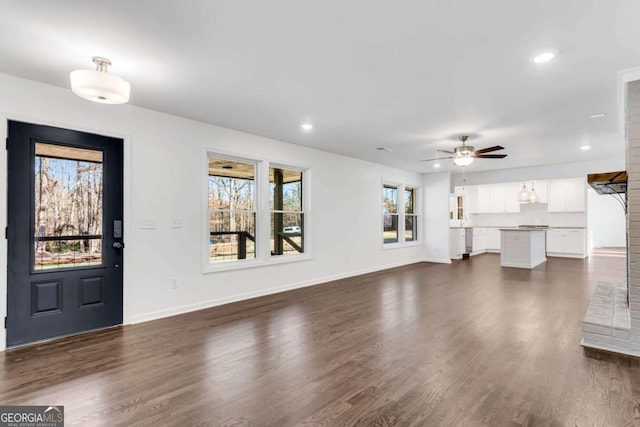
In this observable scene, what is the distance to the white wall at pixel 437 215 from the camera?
9.08m

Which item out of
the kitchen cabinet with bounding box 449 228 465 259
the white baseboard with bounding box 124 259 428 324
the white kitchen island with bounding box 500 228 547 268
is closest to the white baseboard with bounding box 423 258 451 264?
the kitchen cabinet with bounding box 449 228 465 259

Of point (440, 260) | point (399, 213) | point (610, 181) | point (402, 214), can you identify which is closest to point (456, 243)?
point (440, 260)

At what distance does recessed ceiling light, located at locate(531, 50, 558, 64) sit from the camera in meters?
2.68

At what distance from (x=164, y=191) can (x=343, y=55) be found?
2.84m

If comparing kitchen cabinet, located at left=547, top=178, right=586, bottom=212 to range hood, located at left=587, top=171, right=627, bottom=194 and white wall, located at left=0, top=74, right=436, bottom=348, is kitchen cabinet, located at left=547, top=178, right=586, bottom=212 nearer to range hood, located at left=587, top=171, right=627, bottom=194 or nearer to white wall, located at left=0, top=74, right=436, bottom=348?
range hood, located at left=587, top=171, right=627, bottom=194

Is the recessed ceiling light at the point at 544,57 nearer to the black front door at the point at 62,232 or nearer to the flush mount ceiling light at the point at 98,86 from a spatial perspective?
the flush mount ceiling light at the point at 98,86

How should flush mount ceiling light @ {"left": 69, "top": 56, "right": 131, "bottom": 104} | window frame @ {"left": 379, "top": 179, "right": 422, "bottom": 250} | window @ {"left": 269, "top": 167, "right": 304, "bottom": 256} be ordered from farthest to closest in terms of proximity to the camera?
window frame @ {"left": 379, "top": 179, "right": 422, "bottom": 250} < window @ {"left": 269, "top": 167, "right": 304, "bottom": 256} < flush mount ceiling light @ {"left": 69, "top": 56, "right": 131, "bottom": 104}

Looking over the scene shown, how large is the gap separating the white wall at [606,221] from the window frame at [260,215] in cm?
1162

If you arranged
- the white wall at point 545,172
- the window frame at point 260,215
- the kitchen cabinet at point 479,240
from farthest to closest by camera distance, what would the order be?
the kitchen cabinet at point 479,240 → the white wall at point 545,172 → the window frame at point 260,215

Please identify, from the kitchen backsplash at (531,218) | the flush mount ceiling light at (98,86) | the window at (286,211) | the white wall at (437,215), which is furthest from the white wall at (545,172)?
the flush mount ceiling light at (98,86)

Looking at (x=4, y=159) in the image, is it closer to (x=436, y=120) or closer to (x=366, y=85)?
(x=366, y=85)

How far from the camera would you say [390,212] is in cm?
855

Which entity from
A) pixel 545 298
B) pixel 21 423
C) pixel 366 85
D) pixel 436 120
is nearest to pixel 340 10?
pixel 366 85

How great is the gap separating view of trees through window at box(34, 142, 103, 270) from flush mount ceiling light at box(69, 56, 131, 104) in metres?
1.29
